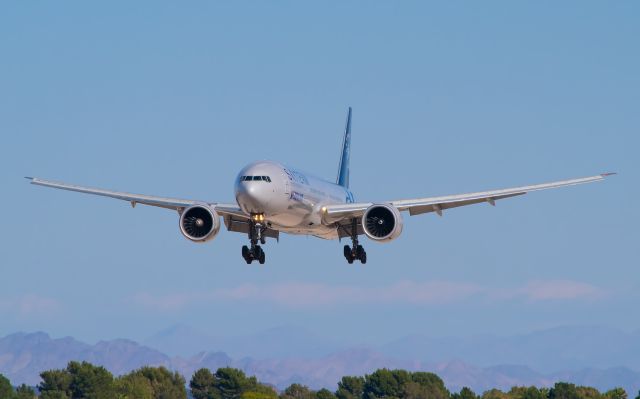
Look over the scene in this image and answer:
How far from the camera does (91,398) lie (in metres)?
156

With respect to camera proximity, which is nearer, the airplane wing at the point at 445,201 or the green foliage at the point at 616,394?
the airplane wing at the point at 445,201

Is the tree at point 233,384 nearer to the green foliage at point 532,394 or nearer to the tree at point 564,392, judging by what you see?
the green foliage at point 532,394

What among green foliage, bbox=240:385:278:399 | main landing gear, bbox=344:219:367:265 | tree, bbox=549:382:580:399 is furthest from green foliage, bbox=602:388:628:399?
main landing gear, bbox=344:219:367:265

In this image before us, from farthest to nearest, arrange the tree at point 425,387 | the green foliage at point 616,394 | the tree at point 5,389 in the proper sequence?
the tree at point 425,387 < the tree at point 5,389 < the green foliage at point 616,394

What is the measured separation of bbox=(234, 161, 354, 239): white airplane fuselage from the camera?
203 feet

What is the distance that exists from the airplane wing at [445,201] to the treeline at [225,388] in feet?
284

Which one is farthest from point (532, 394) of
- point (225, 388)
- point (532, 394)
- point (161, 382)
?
point (161, 382)

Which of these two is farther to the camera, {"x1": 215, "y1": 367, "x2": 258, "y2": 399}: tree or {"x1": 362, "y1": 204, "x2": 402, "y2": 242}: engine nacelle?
{"x1": 215, "y1": 367, "x2": 258, "y2": 399}: tree

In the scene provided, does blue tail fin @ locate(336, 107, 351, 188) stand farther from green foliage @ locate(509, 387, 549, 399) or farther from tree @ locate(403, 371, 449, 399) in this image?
tree @ locate(403, 371, 449, 399)

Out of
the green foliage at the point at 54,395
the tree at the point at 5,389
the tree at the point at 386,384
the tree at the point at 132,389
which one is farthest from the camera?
the tree at the point at 386,384

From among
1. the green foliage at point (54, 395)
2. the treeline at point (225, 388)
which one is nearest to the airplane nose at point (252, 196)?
the treeline at point (225, 388)

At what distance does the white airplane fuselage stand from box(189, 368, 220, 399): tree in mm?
106574

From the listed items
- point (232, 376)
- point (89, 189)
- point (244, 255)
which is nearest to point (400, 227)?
point (244, 255)

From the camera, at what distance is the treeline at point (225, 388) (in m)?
157
